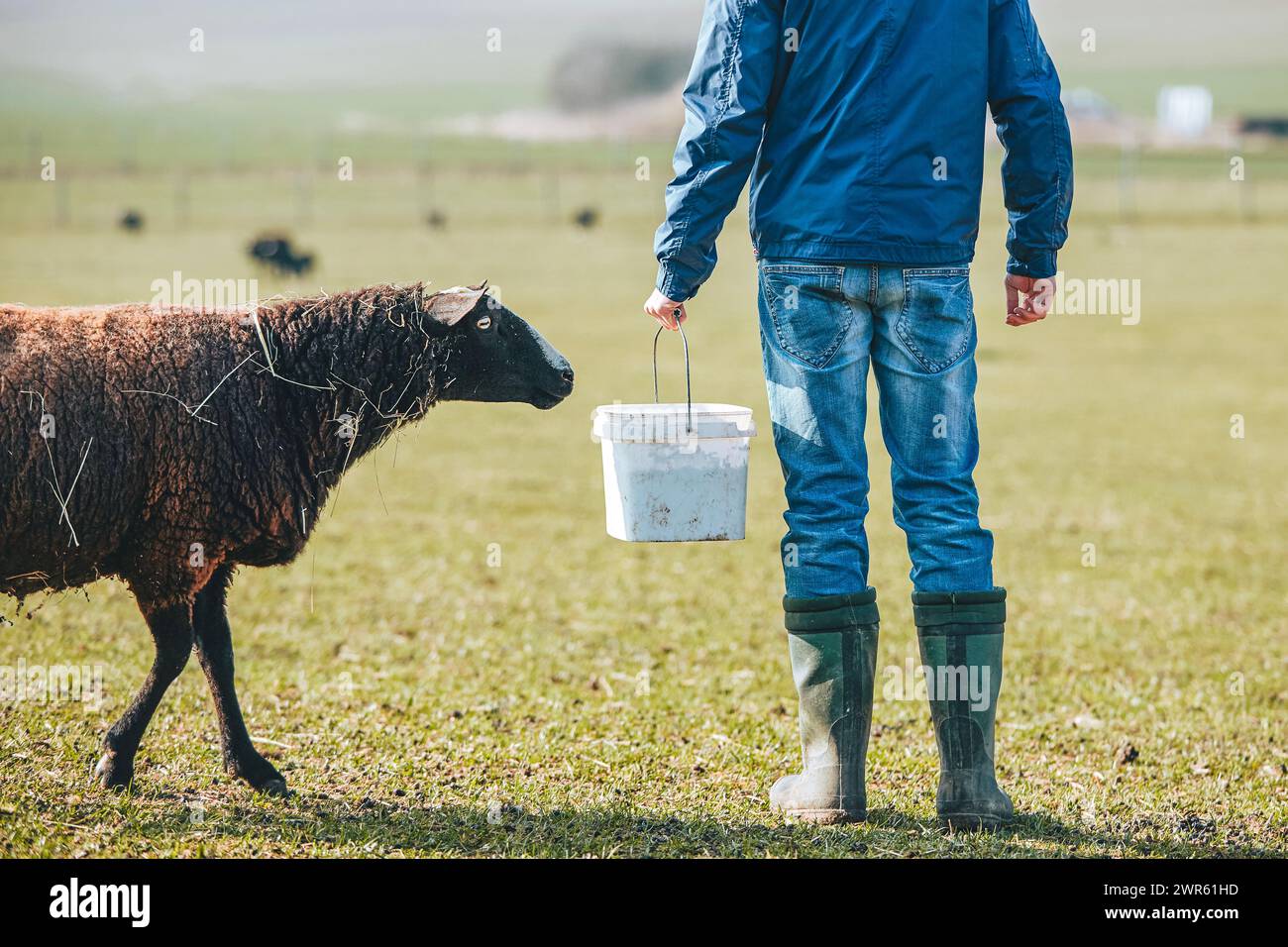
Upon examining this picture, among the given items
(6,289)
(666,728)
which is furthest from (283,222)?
(666,728)

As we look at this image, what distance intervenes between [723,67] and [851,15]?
397mm

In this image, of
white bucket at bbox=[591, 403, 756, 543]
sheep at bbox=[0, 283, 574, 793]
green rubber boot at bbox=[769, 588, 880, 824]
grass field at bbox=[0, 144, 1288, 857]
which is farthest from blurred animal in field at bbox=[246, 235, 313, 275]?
green rubber boot at bbox=[769, 588, 880, 824]

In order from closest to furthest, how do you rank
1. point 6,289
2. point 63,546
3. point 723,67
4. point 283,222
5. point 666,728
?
1. point 723,67
2. point 63,546
3. point 666,728
4. point 6,289
5. point 283,222

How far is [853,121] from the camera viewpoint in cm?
396

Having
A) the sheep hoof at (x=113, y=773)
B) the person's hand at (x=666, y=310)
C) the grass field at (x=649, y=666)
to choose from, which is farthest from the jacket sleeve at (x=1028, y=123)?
the sheep hoof at (x=113, y=773)

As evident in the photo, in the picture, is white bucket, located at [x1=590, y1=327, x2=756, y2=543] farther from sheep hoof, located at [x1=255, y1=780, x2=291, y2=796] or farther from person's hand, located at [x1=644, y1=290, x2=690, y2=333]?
sheep hoof, located at [x1=255, y1=780, x2=291, y2=796]

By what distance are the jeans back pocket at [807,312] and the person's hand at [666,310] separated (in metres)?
0.29

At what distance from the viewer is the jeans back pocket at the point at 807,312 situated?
4031 mm

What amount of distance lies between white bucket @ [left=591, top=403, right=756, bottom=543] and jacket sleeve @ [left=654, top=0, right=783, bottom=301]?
0.51m

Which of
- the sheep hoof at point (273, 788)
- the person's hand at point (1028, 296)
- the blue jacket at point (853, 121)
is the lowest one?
the sheep hoof at point (273, 788)

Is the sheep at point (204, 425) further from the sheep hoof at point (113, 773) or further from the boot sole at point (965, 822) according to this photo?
the boot sole at point (965, 822)

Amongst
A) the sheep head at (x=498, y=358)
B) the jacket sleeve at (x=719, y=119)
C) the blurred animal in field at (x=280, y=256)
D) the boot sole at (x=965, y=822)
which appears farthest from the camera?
the blurred animal in field at (x=280, y=256)

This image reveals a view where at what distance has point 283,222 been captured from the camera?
1475 inches
